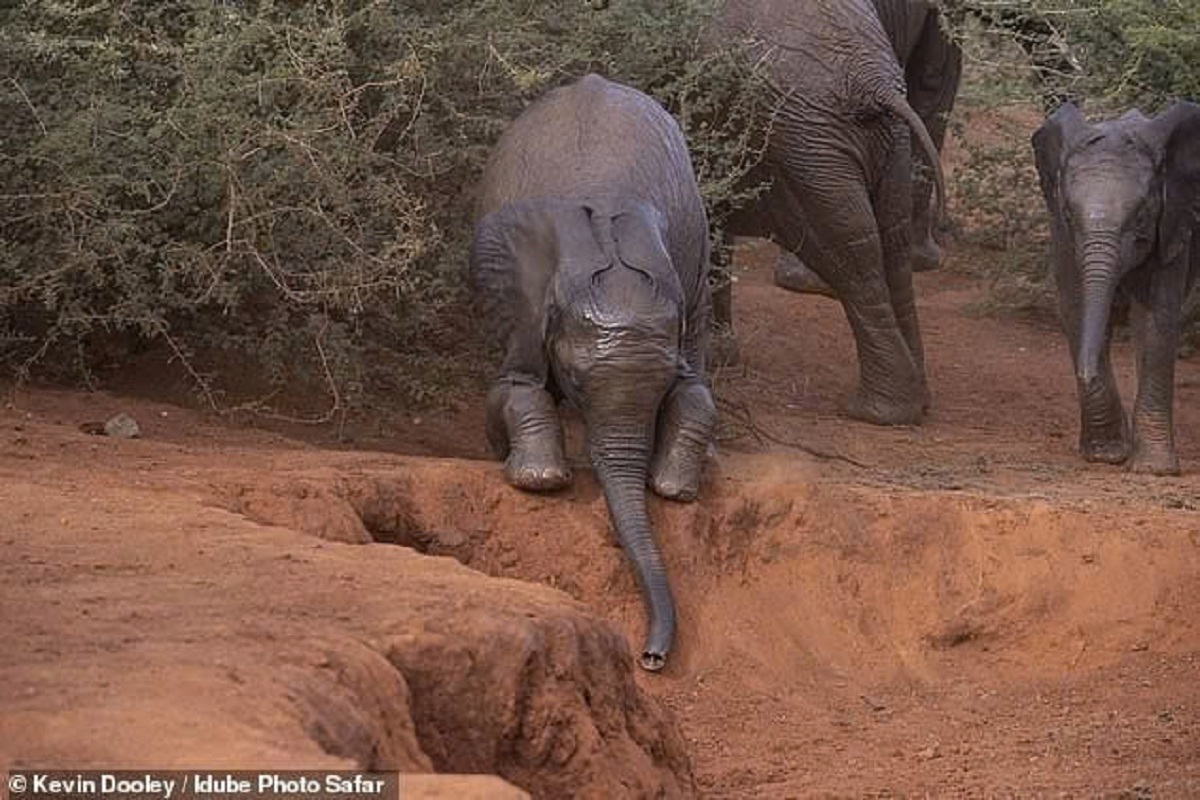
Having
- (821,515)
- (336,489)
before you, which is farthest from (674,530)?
(336,489)

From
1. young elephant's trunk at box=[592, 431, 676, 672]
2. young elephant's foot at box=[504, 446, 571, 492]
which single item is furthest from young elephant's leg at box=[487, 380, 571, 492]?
young elephant's trunk at box=[592, 431, 676, 672]

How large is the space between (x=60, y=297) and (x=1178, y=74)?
17.0 ft

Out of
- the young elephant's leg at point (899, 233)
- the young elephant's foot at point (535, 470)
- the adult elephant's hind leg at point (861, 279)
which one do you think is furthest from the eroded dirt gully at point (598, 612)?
the young elephant's leg at point (899, 233)

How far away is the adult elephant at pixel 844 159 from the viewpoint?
10438 millimetres

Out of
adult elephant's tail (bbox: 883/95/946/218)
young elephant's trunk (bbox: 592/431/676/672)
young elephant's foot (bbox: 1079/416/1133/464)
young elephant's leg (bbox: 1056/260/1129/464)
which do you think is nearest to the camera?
young elephant's trunk (bbox: 592/431/676/672)

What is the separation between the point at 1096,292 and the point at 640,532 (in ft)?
8.70

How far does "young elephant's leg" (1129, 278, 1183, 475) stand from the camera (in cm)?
996

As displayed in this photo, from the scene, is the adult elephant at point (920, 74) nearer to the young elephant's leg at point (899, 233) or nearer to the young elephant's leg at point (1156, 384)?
the young elephant's leg at point (899, 233)

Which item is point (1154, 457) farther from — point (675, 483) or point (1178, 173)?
point (675, 483)

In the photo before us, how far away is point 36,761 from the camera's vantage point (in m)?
4.34

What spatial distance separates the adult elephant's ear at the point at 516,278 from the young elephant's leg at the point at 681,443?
17.4 inches

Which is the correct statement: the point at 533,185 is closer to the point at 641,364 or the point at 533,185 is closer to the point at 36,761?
the point at 641,364

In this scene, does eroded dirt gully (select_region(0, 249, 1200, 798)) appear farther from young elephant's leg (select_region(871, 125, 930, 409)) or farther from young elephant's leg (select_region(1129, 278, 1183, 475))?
young elephant's leg (select_region(871, 125, 930, 409))

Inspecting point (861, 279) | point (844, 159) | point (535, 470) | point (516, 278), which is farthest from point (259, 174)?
point (861, 279)
